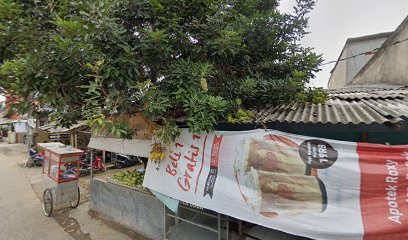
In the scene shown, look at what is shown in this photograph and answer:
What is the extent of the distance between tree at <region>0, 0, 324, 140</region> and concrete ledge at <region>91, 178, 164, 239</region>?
250cm

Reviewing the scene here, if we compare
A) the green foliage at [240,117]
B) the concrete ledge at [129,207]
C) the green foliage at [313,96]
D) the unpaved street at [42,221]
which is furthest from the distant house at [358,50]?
the unpaved street at [42,221]

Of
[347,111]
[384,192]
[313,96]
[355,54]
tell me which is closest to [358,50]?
[355,54]

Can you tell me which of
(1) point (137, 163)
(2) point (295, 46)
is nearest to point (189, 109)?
(2) point (295, 46)

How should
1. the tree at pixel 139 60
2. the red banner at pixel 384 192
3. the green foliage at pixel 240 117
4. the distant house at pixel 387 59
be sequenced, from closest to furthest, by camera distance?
the red banner at pixel 384 192 → the tree at pixel 139 60 → the green foliage at pixel 240 117 → the distant house at pixel 387 59

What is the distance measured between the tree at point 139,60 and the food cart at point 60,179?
2.73 m

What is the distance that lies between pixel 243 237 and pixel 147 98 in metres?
3.54

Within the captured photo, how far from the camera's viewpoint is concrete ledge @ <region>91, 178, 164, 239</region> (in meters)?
5.45

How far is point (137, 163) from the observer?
14.0 metres

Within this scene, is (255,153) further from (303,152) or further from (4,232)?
(4,232)

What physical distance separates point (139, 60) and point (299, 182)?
11.0 feet

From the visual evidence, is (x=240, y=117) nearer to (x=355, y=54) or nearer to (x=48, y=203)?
(x=48, y=203)

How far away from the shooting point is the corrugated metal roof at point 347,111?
9.58 feet

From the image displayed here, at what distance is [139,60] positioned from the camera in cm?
380

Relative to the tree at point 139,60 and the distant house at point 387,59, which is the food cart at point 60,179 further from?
the distant house at point 387,59
